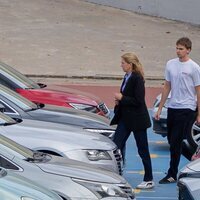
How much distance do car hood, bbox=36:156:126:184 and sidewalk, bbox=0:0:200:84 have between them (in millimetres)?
15289

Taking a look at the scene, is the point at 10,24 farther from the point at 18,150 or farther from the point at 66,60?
the point at 18,150

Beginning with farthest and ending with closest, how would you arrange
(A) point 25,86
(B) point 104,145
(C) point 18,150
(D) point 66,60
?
(D) point 66,60 → (A) point 25,86 → (B) point 104,145 → (C) point 18,150

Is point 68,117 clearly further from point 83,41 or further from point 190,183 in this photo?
point 83,41

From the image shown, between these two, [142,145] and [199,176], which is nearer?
[199,176]

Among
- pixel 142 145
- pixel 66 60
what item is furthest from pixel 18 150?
pixel 66 60

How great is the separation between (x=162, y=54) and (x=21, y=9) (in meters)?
8.34

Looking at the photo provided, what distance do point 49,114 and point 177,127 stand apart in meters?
1.73

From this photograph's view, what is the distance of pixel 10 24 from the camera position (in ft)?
101

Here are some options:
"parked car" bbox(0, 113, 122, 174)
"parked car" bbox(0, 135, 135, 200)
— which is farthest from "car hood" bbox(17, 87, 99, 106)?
"parked car" bbox(0, 135, 135, 200)

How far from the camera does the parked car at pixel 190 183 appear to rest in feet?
24.7

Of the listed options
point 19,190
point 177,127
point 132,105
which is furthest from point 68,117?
point 19,190

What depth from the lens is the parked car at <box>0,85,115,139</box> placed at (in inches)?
405

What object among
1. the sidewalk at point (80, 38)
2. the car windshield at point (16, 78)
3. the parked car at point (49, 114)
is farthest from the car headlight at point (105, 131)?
the sidewalk at point (80, 38)

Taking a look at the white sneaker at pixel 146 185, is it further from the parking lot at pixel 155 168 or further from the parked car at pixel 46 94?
the parked car at pixel 46 94
